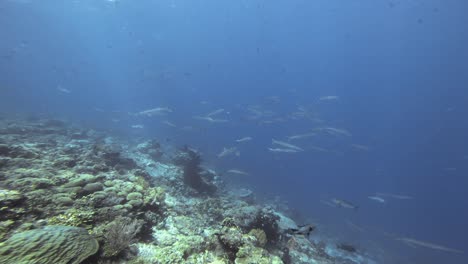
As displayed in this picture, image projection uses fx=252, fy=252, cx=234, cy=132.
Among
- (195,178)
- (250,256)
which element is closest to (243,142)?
(195,178)

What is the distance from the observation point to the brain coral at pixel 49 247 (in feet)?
10.1

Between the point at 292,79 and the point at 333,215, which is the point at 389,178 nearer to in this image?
the point at 333,215

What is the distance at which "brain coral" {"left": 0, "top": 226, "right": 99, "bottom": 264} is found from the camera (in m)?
3.09

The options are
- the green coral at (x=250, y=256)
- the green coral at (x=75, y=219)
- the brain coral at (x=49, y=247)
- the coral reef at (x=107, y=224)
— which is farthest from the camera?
the green coral at (x=250, y=256)

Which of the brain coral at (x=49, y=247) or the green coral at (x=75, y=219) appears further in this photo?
the green coral at (x=75, y=219)

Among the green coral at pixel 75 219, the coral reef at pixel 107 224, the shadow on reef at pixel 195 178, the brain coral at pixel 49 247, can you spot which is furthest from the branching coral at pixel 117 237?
the shadow on reef at pixel 195 178

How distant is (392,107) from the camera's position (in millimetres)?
172500

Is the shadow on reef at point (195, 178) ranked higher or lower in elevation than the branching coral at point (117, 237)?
lower

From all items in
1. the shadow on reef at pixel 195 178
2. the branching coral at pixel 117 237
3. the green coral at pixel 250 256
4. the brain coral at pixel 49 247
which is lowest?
the shadow on reef at pixel 195 178

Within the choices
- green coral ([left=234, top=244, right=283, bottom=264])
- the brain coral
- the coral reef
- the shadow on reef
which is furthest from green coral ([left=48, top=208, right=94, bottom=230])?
the shadow on reef

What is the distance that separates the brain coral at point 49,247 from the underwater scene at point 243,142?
2cm

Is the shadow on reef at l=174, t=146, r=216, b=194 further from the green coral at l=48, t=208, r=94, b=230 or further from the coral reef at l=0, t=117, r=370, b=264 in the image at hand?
the green coral at l=48, t=208, r=94, b=230

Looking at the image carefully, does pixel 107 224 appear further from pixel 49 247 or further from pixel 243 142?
pixel 243 142

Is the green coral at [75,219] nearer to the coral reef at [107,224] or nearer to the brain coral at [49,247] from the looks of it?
the coral reef at [107,224]
